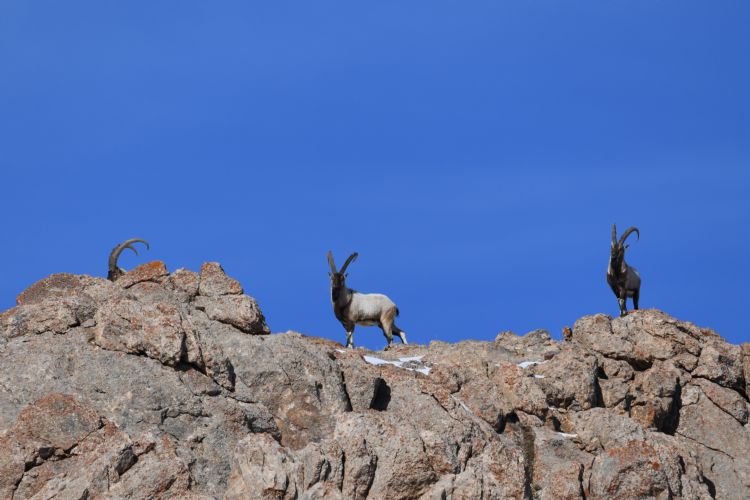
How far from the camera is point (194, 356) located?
17984 millimetres

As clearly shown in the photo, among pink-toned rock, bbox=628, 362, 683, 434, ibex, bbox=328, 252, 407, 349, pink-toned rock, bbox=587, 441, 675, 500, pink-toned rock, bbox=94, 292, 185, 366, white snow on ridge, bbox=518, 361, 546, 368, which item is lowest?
pink-toned rock, bbox=587, 441, 675, 500

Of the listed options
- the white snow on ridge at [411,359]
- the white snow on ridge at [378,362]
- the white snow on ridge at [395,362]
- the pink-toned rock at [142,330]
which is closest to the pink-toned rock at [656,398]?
the white snow on ridge at [395,362]

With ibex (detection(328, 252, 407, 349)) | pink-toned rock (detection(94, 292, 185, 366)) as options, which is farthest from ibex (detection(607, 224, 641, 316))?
pink-toned rock (detection(94, 292, 185, 366))

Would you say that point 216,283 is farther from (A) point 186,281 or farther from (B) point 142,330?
(B) point 142,330

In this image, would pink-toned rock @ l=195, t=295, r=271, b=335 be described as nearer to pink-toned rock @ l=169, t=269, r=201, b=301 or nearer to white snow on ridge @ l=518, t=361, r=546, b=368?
pink-toned rock @ l=169, t=269, r=201, b=301

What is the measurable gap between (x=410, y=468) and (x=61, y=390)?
536 centimetres

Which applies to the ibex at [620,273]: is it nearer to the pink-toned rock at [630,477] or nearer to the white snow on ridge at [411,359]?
the white snow on ridge at [411,359]

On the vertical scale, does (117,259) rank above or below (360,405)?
above

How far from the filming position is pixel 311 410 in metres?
18.1

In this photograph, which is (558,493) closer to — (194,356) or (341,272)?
(194,356)

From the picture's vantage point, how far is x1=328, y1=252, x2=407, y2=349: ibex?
3125 cm

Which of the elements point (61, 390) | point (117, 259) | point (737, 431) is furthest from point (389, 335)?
point (61, 390)

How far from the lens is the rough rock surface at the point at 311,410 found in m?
15.2

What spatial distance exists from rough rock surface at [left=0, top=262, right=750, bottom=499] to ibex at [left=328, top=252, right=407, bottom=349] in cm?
723
